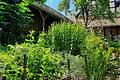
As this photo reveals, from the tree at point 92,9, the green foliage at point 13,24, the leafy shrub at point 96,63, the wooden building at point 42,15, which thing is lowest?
the leafy shrub at point 96,63

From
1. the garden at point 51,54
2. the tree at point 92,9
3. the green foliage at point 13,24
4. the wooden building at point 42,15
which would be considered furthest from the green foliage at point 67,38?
the tree at point 92,9

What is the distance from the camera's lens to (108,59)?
9.05 m

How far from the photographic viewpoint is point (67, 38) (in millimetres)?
10484

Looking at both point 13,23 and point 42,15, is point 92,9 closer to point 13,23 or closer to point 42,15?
point 42,15

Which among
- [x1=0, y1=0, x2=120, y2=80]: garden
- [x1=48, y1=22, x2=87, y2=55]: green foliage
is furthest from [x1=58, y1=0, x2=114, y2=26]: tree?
[x1=48, y1=22, x2=87, y2=55]: green foliage

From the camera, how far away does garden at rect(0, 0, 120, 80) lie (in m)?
6.65

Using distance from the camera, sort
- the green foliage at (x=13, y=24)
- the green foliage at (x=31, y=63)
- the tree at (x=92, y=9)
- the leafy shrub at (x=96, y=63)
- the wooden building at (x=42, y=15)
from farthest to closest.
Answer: the tree at (x=92, y=9), the wooden building at (x=42, y=15), the green foliage at (x=13, y=24), the leafy shrub at (x=96, y=63), the green foliage at (x=31, y=63)

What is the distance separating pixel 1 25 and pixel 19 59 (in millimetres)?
6635

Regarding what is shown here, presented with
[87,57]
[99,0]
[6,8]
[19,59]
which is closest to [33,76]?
[19,59]

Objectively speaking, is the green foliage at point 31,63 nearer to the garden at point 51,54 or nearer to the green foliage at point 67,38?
the garden at point 51,54

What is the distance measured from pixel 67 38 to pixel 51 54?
11.7 ft

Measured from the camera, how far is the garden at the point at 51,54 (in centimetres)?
665

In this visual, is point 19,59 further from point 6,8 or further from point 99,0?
point 99,0

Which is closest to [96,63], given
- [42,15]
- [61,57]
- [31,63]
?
[61,57]
